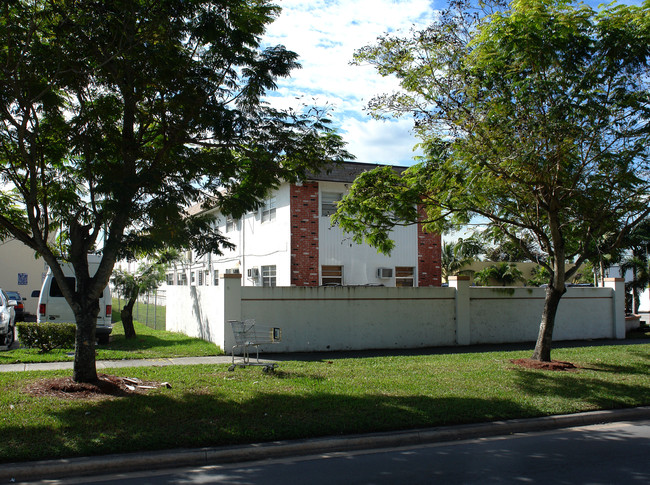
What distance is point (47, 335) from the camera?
13.1 meters

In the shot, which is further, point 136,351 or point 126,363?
point 136,351

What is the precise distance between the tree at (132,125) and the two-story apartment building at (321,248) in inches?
352

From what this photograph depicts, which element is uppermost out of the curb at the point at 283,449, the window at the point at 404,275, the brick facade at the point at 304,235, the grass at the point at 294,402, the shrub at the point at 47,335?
the brick facade at the point at 304,235

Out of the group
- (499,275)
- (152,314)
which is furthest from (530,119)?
(152,314)

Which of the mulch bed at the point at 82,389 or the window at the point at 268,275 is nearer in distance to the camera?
the mulch bed at the point at 82,389

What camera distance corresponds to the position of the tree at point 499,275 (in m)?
24.1

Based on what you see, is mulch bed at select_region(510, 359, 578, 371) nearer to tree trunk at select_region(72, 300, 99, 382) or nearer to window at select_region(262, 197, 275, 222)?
tree trunk at select_region(72, 300, 99, 382)

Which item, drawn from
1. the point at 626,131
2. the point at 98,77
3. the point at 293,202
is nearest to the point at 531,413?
the point at 626,131

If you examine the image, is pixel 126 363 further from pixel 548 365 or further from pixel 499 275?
pixel 499 275

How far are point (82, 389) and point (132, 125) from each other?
14.2 ft

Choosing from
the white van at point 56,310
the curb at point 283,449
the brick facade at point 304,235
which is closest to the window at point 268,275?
the brick facade at point 304,235

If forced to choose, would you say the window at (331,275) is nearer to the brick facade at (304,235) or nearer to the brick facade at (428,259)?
the brick facade at (304,235)

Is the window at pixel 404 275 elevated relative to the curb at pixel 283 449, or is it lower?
elevated

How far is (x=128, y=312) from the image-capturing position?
1702 cm
